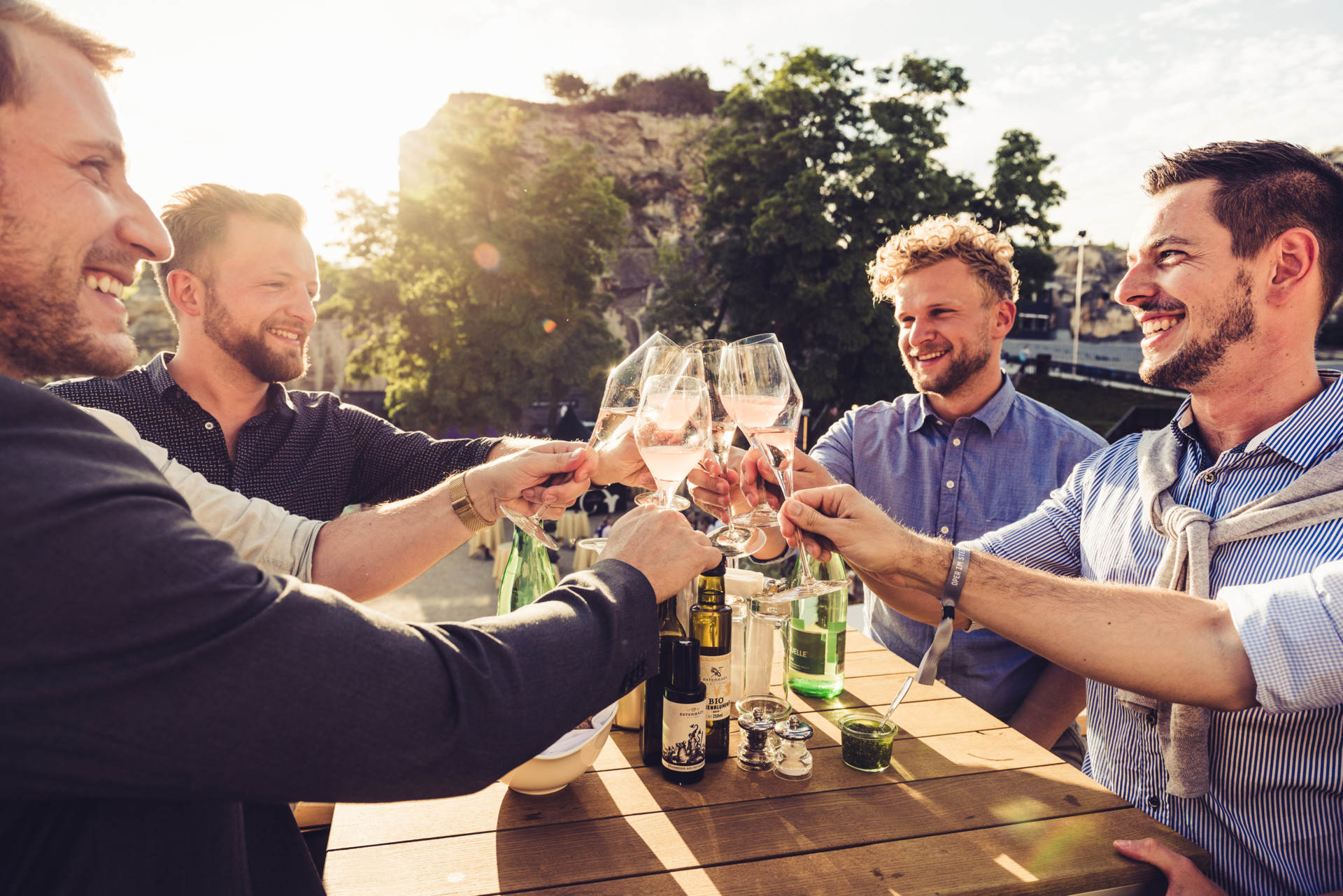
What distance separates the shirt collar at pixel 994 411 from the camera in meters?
3.09

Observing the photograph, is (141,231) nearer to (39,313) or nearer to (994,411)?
(39,313)

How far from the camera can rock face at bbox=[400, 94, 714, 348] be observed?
32500 mm

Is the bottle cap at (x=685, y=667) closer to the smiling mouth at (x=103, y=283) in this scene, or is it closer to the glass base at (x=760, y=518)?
the glass base at (x=760, y=518)

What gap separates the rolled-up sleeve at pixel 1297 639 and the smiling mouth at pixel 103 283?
84.9 inches

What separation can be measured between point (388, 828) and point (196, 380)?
2.04 m

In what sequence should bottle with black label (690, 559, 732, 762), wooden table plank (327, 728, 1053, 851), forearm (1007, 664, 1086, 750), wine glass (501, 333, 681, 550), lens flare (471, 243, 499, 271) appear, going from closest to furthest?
wooden table plank (327, 728, 1053, 851)
bottle with black label (690, 559, 732, 762)
wine glass (501, 333, 681, 550)
forearm (1007, 664, 1086, 750)
lens flare (471, 243, 499, 271)

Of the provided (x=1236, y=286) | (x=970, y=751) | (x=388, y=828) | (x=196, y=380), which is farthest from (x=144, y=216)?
(x=1236, y=286)

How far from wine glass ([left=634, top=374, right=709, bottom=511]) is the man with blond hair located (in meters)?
1.53

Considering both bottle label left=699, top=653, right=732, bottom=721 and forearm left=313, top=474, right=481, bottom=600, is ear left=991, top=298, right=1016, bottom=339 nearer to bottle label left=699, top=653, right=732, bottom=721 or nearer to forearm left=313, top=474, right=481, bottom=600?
bottle label left=699, top=653, right=732, bottom=721

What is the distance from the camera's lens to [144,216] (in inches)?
48.8

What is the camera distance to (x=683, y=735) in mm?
1506

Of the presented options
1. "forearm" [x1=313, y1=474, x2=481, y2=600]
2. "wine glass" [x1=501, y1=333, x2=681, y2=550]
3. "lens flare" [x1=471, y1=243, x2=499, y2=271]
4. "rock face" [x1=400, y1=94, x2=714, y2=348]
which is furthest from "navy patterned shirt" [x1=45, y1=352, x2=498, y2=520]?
"rock face" [x1=400, y1=94, x2=714, y2=348]

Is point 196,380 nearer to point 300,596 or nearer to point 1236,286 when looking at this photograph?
point 300,596

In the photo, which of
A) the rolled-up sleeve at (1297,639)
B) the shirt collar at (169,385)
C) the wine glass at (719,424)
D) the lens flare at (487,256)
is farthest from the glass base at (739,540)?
the lens flare at (487,256)
